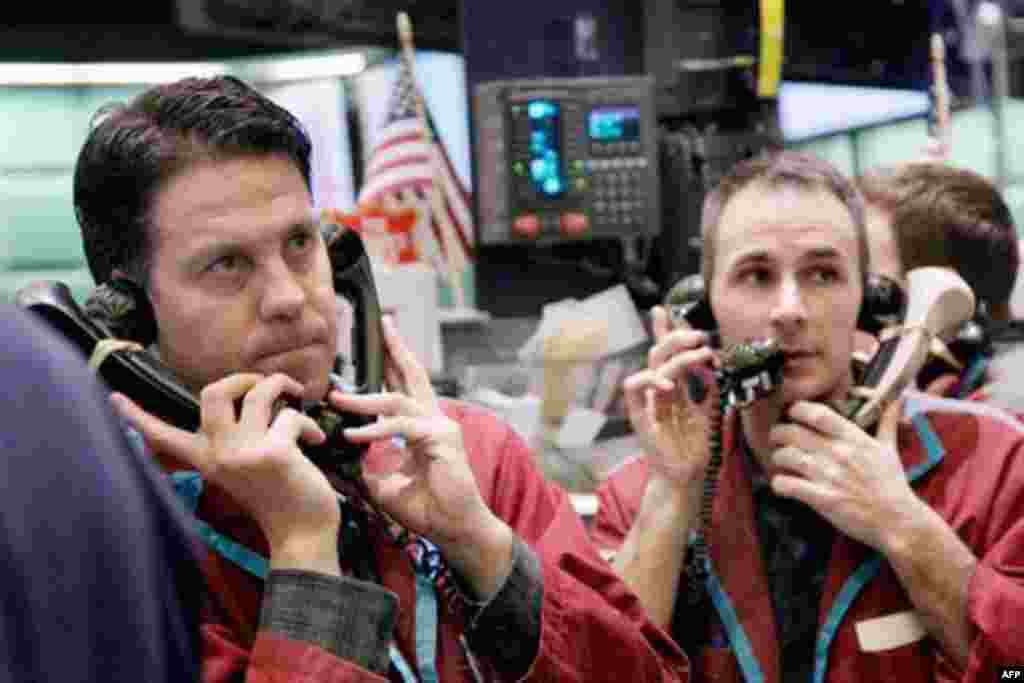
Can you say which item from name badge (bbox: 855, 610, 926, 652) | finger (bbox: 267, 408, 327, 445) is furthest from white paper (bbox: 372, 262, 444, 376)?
finger (bbox: 267, 408, 327, 445)

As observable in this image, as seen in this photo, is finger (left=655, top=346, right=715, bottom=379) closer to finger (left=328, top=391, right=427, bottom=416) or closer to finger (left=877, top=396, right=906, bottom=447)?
finger (left=877, top=396, right=906, bottom=447)

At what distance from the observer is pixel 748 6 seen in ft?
12.2

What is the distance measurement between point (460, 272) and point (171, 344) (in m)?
2.13

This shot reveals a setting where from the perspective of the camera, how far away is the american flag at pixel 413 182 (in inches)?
140

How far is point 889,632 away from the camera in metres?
1.74

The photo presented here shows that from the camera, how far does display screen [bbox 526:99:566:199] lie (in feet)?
11.2

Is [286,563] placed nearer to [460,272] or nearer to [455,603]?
[455,603]

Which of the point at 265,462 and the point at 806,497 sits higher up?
the point at 265,462

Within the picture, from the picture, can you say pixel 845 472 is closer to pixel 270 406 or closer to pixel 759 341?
pixel 759 341

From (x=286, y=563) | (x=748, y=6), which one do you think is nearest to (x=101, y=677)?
(x=286, y=563)

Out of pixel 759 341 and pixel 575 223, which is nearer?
pixel 759 341

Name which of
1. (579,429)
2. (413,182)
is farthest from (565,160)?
(579,429)

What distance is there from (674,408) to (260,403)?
77 cm

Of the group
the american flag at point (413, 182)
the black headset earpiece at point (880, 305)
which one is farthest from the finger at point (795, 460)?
the american flag at point (413, 182)
